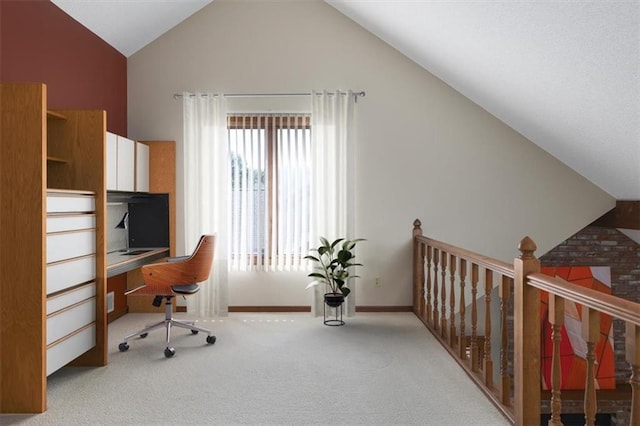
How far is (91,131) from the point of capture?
3.42 metres

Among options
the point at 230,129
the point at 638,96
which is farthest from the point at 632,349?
the point at 230,129

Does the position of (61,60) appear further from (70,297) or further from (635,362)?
(635,362)

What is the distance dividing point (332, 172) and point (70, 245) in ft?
8.84

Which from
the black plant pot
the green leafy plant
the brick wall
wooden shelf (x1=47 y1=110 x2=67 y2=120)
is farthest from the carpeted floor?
the brick wall

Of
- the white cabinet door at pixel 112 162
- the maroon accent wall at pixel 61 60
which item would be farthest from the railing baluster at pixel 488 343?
the maroon accent wall at pixel 61 60

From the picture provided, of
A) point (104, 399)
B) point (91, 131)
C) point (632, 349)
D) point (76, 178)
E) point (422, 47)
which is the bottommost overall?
point (104, 399)

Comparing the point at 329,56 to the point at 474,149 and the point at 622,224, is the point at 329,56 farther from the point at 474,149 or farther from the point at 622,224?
the point at 622,224

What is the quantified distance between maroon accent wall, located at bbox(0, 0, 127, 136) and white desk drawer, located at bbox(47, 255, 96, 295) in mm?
1287

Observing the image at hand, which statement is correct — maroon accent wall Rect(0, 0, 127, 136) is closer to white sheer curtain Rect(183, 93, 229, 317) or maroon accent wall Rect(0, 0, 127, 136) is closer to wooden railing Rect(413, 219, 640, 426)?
white sheer curtain Rect(183, 93, 229, 317)

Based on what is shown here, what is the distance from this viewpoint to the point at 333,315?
5055 mm

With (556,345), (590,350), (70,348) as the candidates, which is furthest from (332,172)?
(590,350)

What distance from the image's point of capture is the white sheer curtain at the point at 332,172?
16.6 feet

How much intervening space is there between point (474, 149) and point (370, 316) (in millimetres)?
2056

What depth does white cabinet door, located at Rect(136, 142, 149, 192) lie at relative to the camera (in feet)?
15.7
